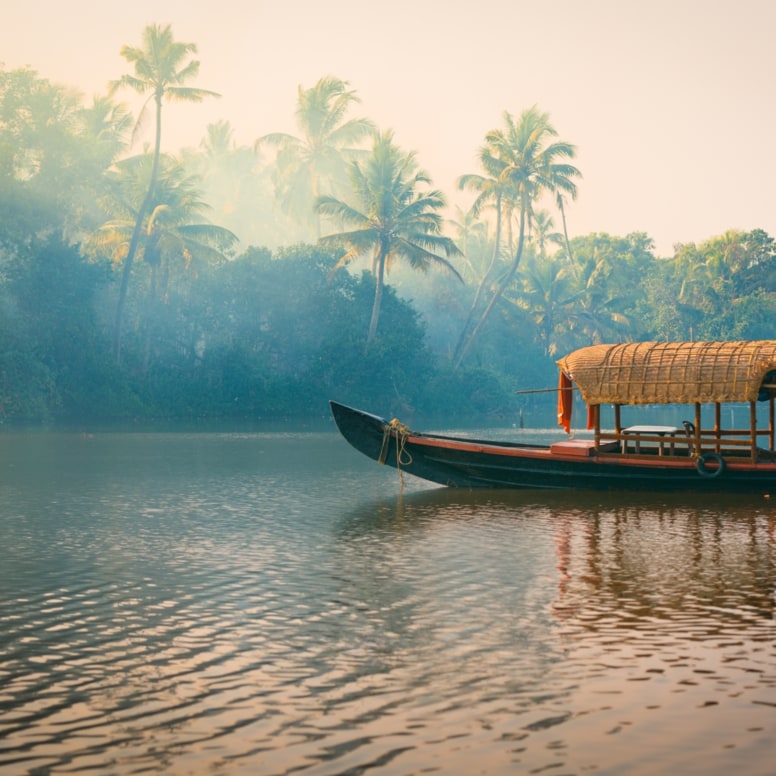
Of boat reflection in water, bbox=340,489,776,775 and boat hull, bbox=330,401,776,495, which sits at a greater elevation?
boat hull, bbox=330,401,776,495

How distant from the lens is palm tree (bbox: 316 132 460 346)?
62.4 metres

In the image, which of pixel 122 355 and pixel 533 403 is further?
pixel 533 403

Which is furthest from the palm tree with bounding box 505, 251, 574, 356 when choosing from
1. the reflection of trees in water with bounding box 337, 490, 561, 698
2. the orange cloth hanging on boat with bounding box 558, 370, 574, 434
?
the reflection of trees in water with bounding box 337, 490, 561, 698

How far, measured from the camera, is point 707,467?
23.5 meters

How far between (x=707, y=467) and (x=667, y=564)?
827 cm

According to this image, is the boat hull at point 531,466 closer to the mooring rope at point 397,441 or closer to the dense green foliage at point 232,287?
the mooring rope at point 397,441

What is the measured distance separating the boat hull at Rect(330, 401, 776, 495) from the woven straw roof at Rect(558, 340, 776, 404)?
141cm

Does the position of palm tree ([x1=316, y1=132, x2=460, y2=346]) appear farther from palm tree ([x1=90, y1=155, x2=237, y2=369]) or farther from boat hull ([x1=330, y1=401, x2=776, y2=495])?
boat hull ([x1=330, y1=401, x2=776, y2=495])

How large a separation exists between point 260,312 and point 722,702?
6065cm

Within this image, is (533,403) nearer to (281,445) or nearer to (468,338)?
(468,338)

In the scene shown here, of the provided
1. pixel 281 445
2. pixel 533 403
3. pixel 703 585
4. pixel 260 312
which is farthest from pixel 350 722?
pixel 533 403

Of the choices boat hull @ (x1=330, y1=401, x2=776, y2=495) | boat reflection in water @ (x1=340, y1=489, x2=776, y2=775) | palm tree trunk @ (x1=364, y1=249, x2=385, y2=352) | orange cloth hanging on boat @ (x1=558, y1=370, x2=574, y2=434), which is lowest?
boat reflection in water @ (x1=340, y1=489, x2=776, y2=775)

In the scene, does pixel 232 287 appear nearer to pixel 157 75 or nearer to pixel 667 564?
pixel 157 75

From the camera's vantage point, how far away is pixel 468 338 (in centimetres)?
7762
